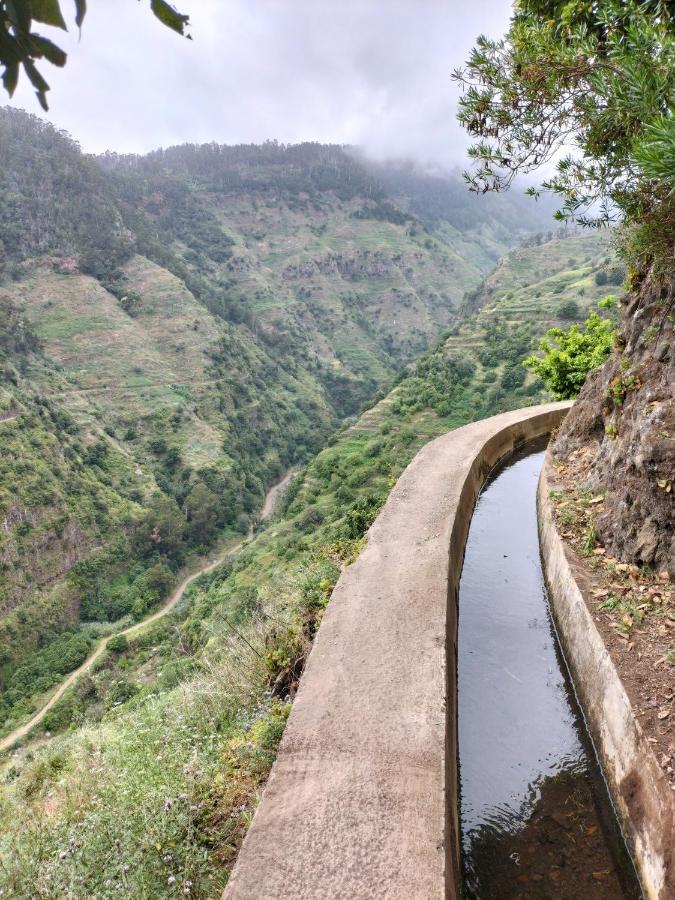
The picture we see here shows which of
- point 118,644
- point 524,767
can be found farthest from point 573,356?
point 118,644

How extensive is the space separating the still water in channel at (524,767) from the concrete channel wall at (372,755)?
0.69 feet

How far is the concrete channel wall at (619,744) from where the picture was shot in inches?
101

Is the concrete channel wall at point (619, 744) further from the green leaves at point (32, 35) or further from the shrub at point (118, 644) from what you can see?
the shrub at point (118, 644)

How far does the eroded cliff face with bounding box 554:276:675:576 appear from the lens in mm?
4016

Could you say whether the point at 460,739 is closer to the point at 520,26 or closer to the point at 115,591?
the point at 520,26

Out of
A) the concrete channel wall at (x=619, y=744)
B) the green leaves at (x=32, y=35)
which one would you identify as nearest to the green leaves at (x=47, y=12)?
the green leaves at (x=32, y=35)

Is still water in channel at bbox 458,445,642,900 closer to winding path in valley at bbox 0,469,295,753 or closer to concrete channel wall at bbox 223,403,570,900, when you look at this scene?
concrete channel wall at bbox 223,403,570,900

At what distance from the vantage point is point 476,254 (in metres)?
192

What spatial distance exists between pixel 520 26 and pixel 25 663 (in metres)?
46.5

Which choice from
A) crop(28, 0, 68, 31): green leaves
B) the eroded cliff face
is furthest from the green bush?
crop(28, 0, 68, 31): green leaves

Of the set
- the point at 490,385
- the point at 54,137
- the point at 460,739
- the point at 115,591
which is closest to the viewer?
the point at 460,739

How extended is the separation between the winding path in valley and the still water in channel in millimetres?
32569

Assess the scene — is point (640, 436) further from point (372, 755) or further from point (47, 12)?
point (47, 12)

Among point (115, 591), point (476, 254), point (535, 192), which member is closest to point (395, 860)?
point (535, 192)
